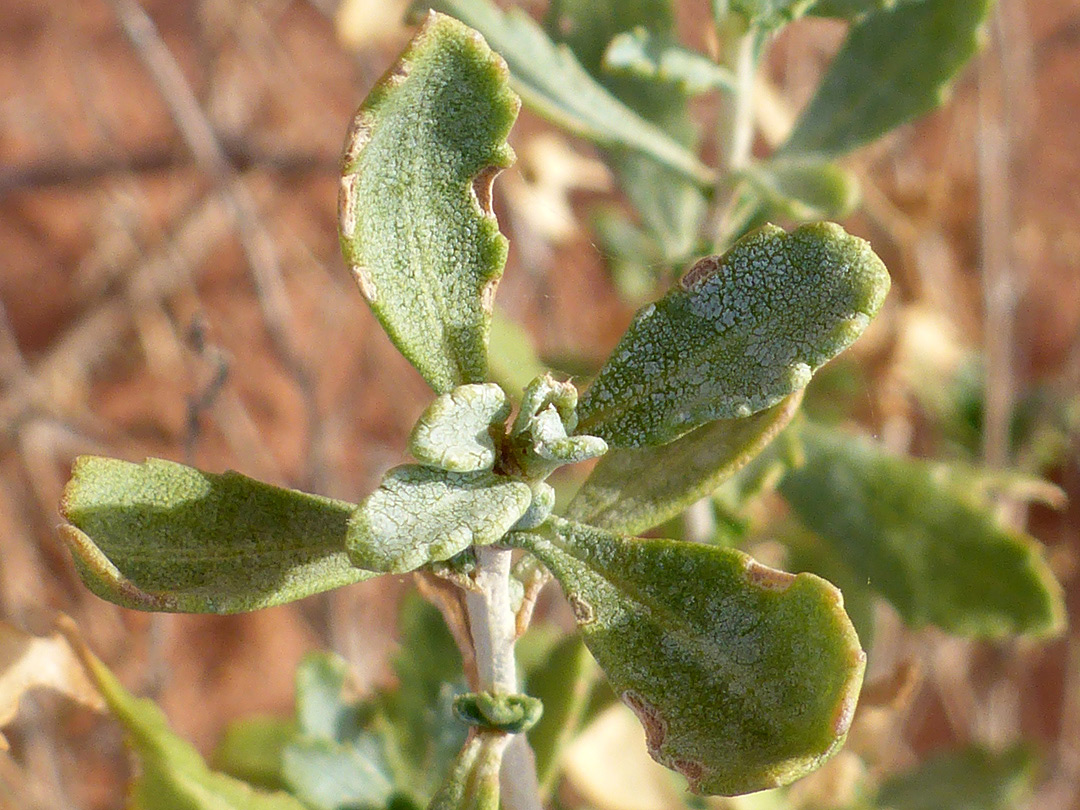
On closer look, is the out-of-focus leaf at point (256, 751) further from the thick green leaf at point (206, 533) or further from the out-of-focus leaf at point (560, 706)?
the thick green leaf at point (206, 533)

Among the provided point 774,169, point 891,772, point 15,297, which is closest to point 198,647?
point 15,297

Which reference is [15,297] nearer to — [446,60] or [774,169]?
[774,169]

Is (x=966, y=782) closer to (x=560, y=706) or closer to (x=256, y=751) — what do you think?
(x=560, y=706)

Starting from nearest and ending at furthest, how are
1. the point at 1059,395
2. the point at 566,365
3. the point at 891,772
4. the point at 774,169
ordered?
the point at 774,169
the point at 566,365
the point at 891,772
the point at 1059,395

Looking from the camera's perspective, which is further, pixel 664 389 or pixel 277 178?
pixel 277 178

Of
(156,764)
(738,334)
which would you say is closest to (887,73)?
(738,334)

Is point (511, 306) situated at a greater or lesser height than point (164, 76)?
lesser
